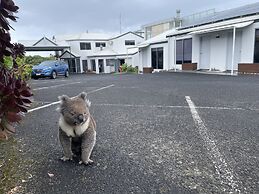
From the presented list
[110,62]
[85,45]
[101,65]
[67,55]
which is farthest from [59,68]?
[85,45]

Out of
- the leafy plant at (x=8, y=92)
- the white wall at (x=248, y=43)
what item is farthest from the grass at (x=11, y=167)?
the white wall at (x=248, y=43)

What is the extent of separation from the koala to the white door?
15.3 metres

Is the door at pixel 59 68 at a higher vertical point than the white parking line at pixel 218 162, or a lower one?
higher

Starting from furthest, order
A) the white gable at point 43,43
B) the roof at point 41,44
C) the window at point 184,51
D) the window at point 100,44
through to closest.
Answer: the window at point 100,44, the white gable at point 43,43, the roof at point 41,44, the window at point 184,51

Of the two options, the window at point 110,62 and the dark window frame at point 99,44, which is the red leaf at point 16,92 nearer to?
the window at point 110,62

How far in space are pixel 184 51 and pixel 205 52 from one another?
200 cm

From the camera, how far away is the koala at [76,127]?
7.93ft

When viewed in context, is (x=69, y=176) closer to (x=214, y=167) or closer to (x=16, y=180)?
(x=16, y=180)

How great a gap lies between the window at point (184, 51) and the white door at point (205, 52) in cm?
103

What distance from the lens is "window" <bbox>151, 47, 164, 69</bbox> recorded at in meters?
20.9

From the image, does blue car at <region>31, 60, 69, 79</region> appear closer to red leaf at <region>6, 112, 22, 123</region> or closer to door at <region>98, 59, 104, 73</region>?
door at <region>98, 59, 104, 73</region>

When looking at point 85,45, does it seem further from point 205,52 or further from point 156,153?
point 156,153

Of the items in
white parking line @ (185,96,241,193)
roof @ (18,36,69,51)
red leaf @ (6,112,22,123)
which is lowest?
white parking line @ (185,96,241,193)

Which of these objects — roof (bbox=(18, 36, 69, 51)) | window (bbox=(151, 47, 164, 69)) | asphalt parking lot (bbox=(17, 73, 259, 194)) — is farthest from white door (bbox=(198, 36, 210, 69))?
roof (bbox=(18, 36, 69, 51))
